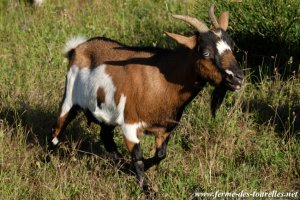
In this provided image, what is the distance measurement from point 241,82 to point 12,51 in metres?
4.64

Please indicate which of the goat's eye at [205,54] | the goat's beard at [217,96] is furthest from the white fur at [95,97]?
the goat's eye at [205,54]

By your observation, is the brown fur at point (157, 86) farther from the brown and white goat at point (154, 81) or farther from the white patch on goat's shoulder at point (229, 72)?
the white patch on goat's shoulder at point (229, 72)

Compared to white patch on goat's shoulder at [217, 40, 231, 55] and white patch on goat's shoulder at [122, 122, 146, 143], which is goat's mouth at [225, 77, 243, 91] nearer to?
white patch on goat's shoulder at [217, 40, 231, 55]

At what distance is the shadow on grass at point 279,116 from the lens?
6.48m

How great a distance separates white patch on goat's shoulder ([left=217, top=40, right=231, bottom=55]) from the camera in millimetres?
4941

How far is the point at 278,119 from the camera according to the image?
22.5 feet

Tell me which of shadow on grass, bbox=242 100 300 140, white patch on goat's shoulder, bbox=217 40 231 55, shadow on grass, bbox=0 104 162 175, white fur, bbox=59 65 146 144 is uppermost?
white patch on goat's shoulder, bbox=217 40 231 55

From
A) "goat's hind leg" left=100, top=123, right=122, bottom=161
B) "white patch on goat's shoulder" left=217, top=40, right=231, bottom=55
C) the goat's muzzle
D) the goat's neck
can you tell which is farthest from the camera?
"goat's hind leg" left=100, top=123, right=122, bottom=161

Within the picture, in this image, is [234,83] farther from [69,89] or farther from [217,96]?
[69,89]

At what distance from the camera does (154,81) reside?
532cm

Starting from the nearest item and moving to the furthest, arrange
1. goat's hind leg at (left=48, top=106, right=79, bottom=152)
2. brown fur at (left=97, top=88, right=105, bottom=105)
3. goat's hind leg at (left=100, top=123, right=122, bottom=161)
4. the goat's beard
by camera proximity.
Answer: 1. the goat's beard
2. brown fur at (left=97, top=88, right=105, bottom=105)
3. goat's hind leg at (left=48, top=106, right=79, bottom=152)
4. goat's hind leg at (left=100, top=123, right=122, bottom=161)

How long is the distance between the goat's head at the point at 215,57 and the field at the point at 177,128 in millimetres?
927

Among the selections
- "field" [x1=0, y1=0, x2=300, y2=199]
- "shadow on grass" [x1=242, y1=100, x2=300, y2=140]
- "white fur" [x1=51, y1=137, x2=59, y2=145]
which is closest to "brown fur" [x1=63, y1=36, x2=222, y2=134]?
"field" [x1=0, y1=0, x2=300, y2=199]

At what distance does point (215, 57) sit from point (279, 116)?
6.61ft
